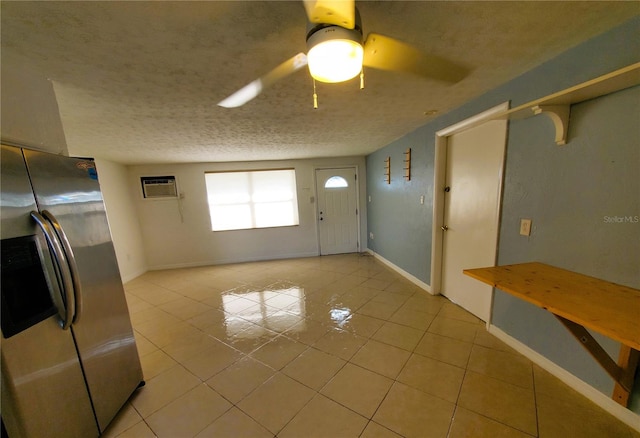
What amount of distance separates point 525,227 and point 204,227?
4.97 meters

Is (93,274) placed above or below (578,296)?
above

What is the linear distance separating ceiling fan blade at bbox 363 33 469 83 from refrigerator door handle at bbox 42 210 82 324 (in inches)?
65.2

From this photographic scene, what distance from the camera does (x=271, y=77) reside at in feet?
3.74

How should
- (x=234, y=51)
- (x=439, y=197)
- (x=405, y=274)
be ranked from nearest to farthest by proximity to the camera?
(x=234, y=51) → (x=439, y=197) → (x=405, y=274)

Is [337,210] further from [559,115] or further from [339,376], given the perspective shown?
[559,115]

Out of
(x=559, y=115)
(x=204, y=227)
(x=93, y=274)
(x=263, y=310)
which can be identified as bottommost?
(x=263, y=310)

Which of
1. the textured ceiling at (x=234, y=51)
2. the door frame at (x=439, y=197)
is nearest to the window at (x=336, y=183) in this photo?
the door frame at (x=439, y=197)

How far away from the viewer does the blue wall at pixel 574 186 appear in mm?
1180

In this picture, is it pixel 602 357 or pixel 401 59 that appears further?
pixel 602 357

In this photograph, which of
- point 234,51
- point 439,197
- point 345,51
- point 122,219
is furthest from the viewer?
point 122,219

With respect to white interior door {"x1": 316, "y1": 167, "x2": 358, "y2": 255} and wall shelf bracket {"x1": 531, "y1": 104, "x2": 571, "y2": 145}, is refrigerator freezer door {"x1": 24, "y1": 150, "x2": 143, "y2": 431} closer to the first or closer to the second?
wall shelf bracket {"x1": 531, "y1": 104, "x2": 571, "y2": 145}

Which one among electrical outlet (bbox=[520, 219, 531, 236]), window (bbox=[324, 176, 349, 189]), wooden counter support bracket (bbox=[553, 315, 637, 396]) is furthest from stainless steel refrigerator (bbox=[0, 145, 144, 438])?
window (bbox=[324, 176, 349, 189])

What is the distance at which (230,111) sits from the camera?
79.3 inches

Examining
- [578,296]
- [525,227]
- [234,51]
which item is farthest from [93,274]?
[525,227]
